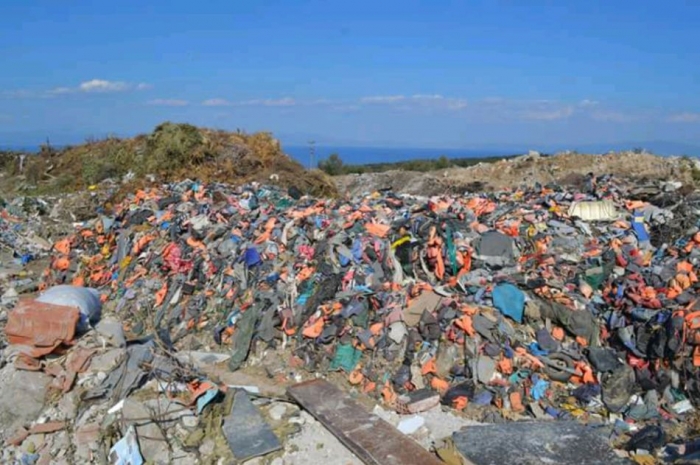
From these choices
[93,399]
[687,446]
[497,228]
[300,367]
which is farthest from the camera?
[497,228]

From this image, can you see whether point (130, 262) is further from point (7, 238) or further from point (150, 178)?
point (150, 178)

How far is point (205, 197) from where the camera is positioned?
10266 mm

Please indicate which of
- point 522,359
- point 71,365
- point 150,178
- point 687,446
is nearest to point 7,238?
point 150,178

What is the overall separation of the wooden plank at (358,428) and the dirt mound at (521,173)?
1263 centimetres

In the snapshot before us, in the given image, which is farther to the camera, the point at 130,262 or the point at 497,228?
the point at 130,262

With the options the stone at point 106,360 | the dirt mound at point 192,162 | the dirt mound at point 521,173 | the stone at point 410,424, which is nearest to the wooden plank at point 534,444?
the stone at point 410,424

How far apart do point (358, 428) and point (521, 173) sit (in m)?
15.5

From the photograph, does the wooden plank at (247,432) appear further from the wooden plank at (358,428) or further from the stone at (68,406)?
the stone at (68,406)

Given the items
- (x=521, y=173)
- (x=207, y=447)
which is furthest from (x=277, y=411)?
(x=521, y=173)

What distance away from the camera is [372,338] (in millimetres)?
5949

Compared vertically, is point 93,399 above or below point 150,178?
below

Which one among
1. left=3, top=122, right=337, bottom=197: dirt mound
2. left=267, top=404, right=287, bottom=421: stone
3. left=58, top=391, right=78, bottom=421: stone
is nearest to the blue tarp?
left=267, top=404, right=287, bottom=421: stone

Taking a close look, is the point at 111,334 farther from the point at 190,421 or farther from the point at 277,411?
the point at 277,411

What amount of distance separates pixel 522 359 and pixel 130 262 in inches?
231
